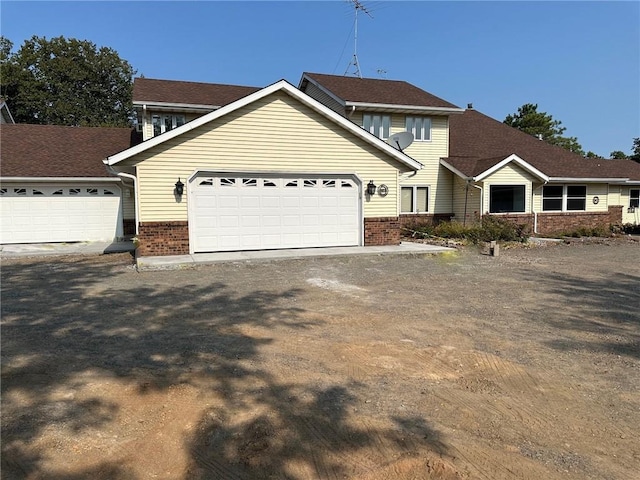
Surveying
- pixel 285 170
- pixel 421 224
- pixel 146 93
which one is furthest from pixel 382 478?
pixel 146 93

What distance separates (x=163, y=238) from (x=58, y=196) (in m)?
7.20

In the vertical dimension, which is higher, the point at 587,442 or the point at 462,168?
the point at 462,168

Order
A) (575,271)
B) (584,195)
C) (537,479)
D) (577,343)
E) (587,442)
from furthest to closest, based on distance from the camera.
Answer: (584,195)
(575,271)
(577,343)
(587,442)
(537,479)

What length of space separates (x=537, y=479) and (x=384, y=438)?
3.11ft

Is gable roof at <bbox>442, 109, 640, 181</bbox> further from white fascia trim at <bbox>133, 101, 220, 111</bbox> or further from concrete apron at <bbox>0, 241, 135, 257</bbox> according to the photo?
concrete apron at <bbox>0, 241, 135, 257</bbox>

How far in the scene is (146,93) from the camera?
17.8 m

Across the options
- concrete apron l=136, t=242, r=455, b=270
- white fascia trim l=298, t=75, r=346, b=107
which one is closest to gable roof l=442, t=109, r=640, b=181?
white fascia trim l=298, t=75, r=346, b=107

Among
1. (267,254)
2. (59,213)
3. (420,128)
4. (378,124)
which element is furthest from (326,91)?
(59,213)

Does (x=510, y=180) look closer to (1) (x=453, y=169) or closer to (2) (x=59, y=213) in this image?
(1) (x=453, y=169)

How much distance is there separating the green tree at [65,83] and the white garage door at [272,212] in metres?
31.3

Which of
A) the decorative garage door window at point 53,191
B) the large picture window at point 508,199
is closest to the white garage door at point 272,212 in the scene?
the decorative garage door window at point 53,191

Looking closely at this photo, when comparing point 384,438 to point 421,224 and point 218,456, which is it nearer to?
point 218,456

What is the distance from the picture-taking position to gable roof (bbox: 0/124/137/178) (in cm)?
1633

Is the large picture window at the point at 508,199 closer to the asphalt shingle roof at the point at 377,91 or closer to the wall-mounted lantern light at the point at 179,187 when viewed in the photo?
the asphalt shingle roof at the point at 377,91
